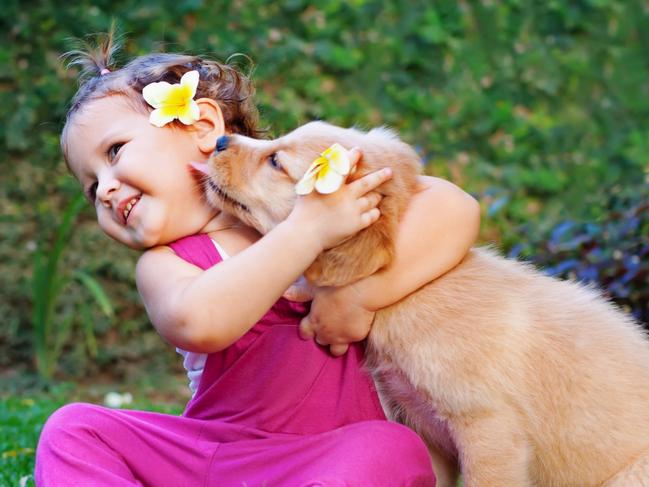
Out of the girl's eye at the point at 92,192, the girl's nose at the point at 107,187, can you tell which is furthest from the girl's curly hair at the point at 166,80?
the girl's nose at the point at 107,187

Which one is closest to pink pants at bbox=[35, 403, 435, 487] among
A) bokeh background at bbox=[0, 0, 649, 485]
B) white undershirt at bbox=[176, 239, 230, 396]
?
white undershirt at bbox=[176, 239, 230, 396]

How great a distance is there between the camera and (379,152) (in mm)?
2975

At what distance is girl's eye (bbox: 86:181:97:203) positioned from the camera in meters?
3.29

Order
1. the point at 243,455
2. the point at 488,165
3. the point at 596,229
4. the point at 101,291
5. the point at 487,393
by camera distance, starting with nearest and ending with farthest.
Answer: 1. the point at 487,393
2. the point at 243,455
3. the point at 596,229
4. the point at 101,291
5. the point at 488,165

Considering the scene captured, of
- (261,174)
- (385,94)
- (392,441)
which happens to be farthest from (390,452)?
(385,94)

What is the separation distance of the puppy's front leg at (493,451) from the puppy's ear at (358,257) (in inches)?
19.6

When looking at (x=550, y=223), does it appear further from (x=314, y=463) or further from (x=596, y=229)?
(x=314, y=463)

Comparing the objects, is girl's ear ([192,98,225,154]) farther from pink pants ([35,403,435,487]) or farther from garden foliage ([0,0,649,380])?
garden foliage ([0,0,649,380])

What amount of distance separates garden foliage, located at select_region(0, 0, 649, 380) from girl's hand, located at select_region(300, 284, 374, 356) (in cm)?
360

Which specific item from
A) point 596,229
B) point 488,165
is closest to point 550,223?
point 488,165

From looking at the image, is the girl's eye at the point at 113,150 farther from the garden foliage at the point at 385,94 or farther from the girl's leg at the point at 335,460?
the garden foliage at the point at 385,94

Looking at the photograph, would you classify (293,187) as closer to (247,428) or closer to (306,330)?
(306,330)

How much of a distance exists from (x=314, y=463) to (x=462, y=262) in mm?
744

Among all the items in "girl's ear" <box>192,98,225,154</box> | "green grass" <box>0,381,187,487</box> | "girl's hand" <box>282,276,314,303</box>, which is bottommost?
"green grass" <box>0,381,187,487</box>
